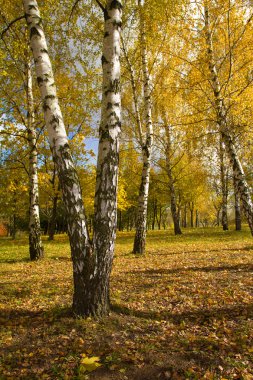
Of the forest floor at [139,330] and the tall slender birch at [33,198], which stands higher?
the tall slender birch at [33,198]

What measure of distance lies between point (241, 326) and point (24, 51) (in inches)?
426

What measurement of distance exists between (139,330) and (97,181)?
7.41ft

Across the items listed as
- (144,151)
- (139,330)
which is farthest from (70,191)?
(144,151)

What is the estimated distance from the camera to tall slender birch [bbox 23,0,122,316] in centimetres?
396

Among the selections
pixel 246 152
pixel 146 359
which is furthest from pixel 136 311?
pixel 246 152

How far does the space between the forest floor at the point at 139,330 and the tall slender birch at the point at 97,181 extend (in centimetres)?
48

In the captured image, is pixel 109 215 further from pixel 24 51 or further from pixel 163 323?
pixel 24 51

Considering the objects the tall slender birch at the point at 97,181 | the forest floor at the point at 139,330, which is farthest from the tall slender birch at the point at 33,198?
the tall slender birch at the point at 97,181

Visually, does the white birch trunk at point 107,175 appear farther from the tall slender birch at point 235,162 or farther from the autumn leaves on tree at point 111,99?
the tall slender birch at point 235,162

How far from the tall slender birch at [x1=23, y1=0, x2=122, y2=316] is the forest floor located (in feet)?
1.59

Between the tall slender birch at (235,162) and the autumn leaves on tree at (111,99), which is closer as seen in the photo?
the autumn leaves on tree at (111,99)

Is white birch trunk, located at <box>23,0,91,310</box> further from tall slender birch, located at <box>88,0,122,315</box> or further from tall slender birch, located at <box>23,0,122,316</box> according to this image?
tall slender birch, located at <box>88,0,122,315</box>

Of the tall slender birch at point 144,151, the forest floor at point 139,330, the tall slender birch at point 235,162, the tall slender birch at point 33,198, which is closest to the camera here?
the forest floor at point 139,330

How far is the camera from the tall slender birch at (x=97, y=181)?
3959 mm
